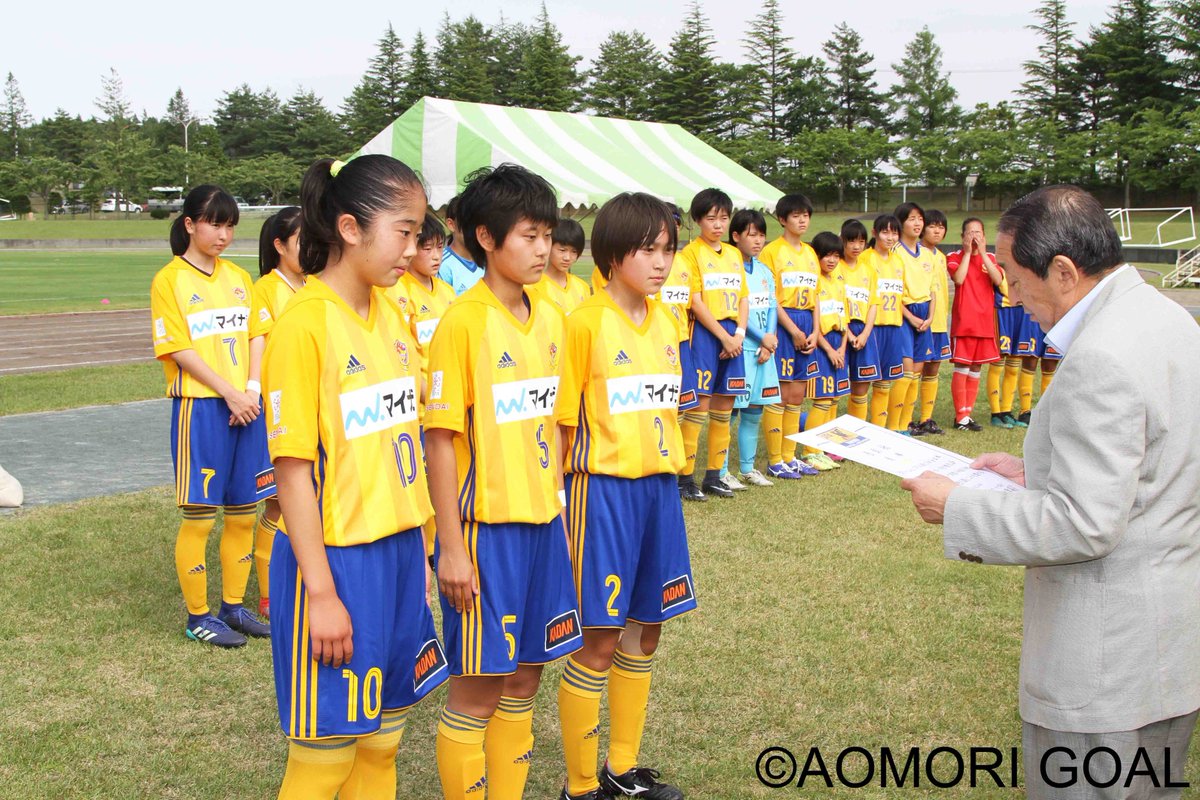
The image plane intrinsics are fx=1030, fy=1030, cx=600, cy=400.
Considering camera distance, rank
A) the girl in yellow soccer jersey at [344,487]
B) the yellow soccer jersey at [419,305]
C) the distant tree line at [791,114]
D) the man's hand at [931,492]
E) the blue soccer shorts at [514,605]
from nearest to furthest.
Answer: the man's hand at [931,492] < the girl in yellow soccer jersey at [344,487] < the blue soccer shorts at [514,605] < the yellow soccer jersey at [419,305] < the distant tree line at [791,114]

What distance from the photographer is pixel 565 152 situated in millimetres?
18219

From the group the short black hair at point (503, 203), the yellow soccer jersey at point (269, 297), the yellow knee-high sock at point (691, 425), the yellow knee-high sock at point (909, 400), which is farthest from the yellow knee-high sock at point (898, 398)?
the short black hair at point (503, 203)

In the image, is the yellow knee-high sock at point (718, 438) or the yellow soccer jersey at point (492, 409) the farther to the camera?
the yellow knee-high sock at point (718, 438)

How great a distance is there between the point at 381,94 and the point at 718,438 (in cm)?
6334

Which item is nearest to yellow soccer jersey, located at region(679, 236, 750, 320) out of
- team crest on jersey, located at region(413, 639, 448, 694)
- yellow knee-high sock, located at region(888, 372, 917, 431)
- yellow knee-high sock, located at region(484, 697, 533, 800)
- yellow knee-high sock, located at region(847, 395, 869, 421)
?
yellow knee-high sock, located at region(847, 395, 869, 421)

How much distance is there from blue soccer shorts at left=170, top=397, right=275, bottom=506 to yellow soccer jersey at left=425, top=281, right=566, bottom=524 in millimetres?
2213

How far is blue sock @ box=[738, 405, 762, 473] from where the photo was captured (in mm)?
8250

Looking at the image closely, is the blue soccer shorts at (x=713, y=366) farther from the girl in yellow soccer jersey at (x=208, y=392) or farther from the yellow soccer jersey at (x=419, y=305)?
the girl in yellow soccer jersey at (x=208, y=392)

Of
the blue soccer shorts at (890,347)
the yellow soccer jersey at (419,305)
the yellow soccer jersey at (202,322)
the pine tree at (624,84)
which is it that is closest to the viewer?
the yellow soccer jersey at (202,322)

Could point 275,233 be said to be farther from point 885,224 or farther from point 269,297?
point 885,224

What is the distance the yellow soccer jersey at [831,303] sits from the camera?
28.1ft

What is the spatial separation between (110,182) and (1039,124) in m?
48.7

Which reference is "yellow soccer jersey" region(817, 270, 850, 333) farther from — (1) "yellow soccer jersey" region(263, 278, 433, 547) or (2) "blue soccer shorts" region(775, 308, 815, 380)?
(1) "yellow soccer jersey" region(263, 278, 433, 547)

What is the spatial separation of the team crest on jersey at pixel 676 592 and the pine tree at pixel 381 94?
6404cm
